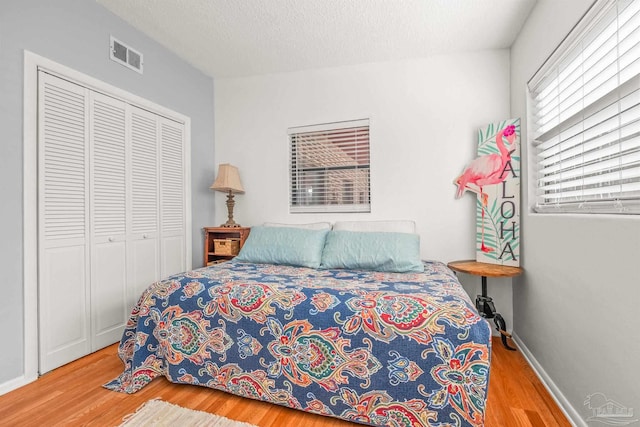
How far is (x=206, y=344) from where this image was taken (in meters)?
1.72

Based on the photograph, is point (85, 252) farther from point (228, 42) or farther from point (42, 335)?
point (228, 42)

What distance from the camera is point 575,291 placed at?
154cm

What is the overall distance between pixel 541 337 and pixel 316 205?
7.01 ft

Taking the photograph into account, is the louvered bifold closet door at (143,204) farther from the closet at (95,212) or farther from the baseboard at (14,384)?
the baseboard at (14,384)

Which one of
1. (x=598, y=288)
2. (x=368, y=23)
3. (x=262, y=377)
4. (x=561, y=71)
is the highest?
(x=368, y=23)

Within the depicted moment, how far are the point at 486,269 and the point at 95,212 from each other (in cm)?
303

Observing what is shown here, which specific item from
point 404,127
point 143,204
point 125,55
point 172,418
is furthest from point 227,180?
point 172,418

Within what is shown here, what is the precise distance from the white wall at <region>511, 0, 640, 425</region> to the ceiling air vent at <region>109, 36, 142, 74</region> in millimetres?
3076

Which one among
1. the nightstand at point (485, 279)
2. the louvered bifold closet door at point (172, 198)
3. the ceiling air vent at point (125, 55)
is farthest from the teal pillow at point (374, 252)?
the ceiling air vent at point (125, 55)

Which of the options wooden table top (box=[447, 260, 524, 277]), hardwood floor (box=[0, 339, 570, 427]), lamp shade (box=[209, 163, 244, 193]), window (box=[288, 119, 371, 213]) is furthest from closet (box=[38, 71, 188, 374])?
wooden table top (box=[447, 260, 524, 277])

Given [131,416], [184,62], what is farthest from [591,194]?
[184,62]

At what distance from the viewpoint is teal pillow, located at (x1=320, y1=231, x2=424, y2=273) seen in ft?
7.38

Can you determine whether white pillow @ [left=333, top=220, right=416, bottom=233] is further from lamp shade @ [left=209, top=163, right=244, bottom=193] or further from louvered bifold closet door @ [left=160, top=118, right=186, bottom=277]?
louvered bifold closet door @ [left=160, top=118, right=186, bottom=277]

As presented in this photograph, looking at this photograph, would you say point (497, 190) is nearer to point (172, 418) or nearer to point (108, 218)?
point (172, 418)
